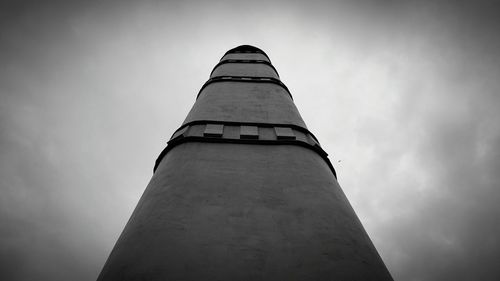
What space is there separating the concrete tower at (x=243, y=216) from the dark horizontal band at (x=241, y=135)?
2 cm

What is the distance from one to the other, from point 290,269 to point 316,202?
1.39 m

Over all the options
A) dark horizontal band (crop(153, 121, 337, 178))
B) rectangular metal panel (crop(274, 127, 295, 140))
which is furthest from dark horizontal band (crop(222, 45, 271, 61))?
rectangular metal panel (crop(274, 127, 295, 140))

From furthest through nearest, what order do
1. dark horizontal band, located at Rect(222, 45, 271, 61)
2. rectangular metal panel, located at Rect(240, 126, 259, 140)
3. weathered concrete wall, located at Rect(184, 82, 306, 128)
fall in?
dark horizontal band, located at Rect(222, 45, 271, 61)
weathered concrete wall, located at Rect(184, 82, 306, 128)
rectangular metal panel, located at Rect(240, 126, 259, 140)

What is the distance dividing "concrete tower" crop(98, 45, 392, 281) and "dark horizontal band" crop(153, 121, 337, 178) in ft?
0.08

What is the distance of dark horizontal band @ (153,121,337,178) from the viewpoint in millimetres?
5965

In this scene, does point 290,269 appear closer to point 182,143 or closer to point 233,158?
point 233,158

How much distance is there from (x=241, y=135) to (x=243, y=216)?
234 centimetres

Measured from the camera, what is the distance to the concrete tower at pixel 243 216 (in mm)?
3443

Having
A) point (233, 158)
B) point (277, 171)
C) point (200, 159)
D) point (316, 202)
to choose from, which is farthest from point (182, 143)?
point (316, 202)

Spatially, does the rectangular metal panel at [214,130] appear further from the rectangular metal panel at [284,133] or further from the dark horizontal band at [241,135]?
the rectangular metal panel at [284,133]

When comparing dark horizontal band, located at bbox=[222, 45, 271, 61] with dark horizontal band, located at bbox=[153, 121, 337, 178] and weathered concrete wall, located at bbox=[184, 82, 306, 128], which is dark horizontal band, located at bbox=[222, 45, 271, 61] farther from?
dark horizontal band, located at bbox=[153, 121, 337, 178]

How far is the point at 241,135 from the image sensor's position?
20.1 feet

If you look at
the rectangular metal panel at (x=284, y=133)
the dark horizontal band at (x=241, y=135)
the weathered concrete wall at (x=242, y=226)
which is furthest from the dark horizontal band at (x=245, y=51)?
the weathered concrete wall at (x=242, y=226)

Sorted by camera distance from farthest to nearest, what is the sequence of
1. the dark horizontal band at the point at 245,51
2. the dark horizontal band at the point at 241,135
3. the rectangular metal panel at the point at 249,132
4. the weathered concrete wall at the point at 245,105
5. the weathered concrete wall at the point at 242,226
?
the dark horizontal band at the point at 245,51, the weathered concrete wall at the point at 245,105, the rectangular metal panel at the point at 249,132, the dark horizontal band at the point at 241,135, the weathered concrete wall at the point at 242,226
